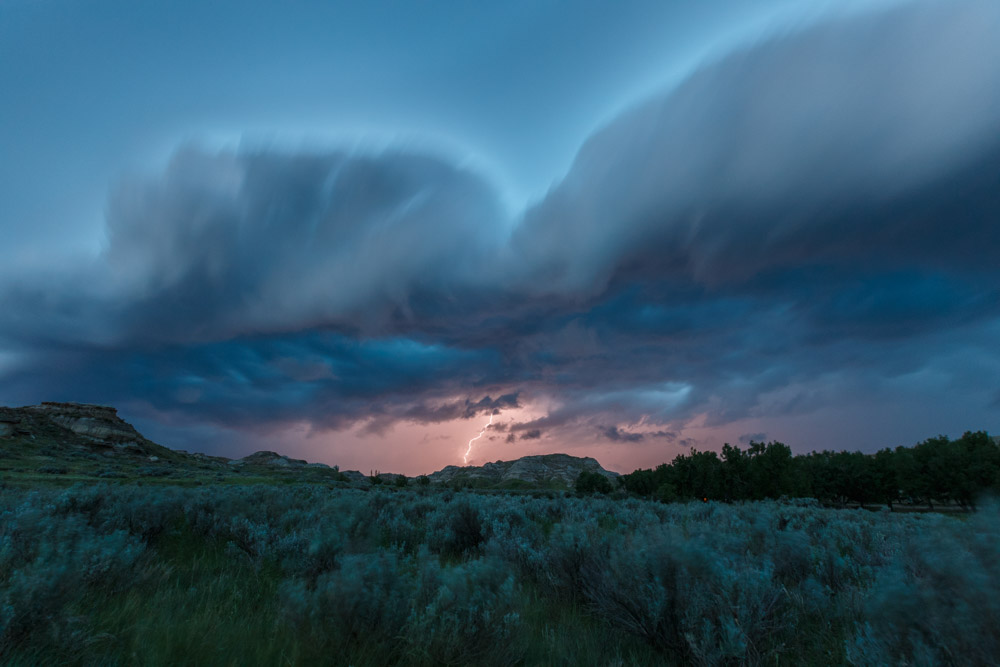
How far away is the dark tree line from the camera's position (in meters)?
68.5

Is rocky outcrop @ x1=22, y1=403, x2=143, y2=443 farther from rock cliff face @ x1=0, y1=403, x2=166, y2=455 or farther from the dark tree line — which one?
the dark tree line

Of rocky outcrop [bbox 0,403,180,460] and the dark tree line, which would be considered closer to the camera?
rocky outcrop [bbox 0,403,180,460]

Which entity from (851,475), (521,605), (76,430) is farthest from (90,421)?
(851,475)

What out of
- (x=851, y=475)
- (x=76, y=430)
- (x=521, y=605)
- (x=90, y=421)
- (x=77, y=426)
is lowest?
(x=521, y=605)

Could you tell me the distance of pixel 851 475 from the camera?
3346 inches

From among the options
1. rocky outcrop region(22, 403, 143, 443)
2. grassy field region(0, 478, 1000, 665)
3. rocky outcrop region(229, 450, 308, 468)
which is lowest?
grassy field region(0, 478, 1000, 665)

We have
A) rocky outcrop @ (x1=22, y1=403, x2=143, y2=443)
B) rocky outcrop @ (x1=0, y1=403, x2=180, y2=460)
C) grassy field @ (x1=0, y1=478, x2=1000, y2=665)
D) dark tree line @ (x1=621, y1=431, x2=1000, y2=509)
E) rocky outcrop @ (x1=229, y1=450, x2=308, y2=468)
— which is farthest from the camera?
rocky outcrop @ (x1=229, y1=450, x2=308, y2=468)

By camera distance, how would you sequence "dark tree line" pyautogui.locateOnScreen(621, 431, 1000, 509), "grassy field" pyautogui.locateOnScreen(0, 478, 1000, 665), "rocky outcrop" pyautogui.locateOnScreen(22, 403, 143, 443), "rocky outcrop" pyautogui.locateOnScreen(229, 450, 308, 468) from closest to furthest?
"grassy field" pyautogui.locateOnScreen(0, 478, 1000, 665), "dark tree line" pyautogui.locateOnScreen(621, 431, 1000, 509), "rocky outcrop" pyautogui.locateOnScreen(22, 403, 143, 443), "rocky outcrop" pyautogui.locateOnScreen(229, 450, 308, 468)

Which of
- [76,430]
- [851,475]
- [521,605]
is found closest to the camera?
[521,605]

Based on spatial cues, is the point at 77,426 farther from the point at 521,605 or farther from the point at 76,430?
the point at 521,605

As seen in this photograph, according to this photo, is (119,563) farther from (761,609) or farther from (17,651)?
(761,609)

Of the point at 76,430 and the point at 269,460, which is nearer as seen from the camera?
the point at 76,430

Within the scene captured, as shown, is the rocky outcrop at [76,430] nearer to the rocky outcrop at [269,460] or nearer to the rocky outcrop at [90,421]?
the rocky outcrop at [90,421]

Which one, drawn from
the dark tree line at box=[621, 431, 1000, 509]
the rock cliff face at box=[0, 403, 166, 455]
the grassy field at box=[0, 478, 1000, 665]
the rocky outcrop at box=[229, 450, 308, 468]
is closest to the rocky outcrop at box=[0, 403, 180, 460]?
the rock cliff face at box=[0, 403, 166, 455]
